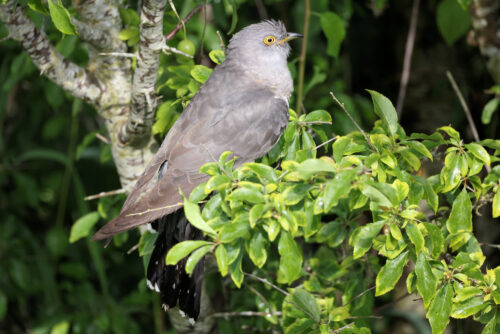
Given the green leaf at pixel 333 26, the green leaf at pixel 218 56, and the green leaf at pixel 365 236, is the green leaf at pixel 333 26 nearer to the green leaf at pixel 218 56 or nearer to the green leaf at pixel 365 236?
the green leaf at pixel 218 56

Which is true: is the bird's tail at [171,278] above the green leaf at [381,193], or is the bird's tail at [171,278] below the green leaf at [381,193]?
below

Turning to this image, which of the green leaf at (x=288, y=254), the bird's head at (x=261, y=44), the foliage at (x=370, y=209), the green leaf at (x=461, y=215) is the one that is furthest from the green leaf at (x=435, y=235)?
the bird's head at (x=261, y=44)

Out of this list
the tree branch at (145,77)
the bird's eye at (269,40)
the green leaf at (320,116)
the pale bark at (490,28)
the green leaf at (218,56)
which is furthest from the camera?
the pale bark at (490,28)

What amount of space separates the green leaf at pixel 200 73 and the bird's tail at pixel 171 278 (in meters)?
0.51

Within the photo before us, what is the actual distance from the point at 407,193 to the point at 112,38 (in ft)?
4.28

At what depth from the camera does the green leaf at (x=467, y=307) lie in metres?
1.51

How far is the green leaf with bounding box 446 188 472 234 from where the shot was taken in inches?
61.4

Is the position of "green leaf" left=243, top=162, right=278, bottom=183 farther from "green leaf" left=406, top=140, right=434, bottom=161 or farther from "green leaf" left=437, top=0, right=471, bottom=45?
"green leaf" left=437, top=0, right=471, bottom=45

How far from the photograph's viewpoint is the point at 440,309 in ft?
4.79

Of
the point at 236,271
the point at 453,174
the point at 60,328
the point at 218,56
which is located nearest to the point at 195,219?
the point at 236,271

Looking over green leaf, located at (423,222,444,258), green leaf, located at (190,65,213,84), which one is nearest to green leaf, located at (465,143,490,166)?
green leaf, located at (423,222,444,258)

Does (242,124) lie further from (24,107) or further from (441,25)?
(24,107)

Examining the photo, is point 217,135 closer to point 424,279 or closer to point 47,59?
point 47,59

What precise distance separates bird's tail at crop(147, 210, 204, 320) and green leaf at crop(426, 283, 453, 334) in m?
0.92
